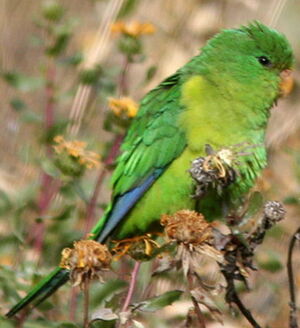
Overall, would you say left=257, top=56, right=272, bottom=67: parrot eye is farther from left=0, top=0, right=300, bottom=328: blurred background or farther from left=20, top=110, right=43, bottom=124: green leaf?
left=20, top=110, right=43, bottom=124: green leaf

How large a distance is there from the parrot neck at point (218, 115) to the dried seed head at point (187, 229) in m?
0.63

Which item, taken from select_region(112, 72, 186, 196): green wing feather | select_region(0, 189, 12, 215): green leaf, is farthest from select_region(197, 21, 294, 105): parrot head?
select_region(0, 189, 12, 215): green leaf

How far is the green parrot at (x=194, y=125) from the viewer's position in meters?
2.62

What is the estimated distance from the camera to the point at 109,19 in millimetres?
3693

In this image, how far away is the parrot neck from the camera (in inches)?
103

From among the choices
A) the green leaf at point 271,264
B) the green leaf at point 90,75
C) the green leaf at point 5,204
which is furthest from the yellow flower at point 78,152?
the green leaf at point 271,264

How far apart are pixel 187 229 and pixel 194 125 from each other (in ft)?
2.44

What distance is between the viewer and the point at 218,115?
8.69 feet

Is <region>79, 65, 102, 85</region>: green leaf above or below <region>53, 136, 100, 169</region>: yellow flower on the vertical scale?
above

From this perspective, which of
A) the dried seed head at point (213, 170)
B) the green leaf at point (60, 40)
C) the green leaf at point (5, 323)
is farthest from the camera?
the green leaf at point (60, 40)

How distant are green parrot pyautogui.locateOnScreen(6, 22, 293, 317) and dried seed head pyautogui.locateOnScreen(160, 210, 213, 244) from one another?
1.90 feet

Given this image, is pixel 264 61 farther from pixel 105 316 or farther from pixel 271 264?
pixel 105 316

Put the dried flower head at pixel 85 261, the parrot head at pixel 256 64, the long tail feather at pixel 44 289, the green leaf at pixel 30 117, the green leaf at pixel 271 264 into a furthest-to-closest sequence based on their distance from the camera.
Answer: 1. the green leaf at pixel 30 117
2. the green leaf at pixel 271 264
3. the parrot head at pixel 256 64
4. the long tail feather at pixel 44 289
5. the dried flower head at pixel 85 261

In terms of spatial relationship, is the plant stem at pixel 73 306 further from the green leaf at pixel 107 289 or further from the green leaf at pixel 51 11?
the green leaf at pixel 51 11
